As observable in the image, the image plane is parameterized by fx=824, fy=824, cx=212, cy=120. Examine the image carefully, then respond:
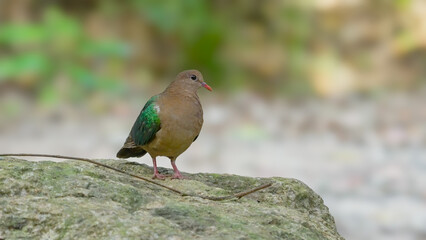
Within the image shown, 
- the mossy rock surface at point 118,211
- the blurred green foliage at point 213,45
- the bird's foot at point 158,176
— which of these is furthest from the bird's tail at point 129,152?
the blurred green foliage at point 213,45

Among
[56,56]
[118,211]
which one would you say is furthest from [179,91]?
[56,56]

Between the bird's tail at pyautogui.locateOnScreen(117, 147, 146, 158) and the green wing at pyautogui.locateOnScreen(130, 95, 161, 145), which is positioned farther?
the bird's tail at pyautogui.locateOnScreen(117, 147, 146, 158)

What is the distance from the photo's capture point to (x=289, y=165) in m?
8.44

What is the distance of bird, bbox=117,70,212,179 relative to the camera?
10.2 feet

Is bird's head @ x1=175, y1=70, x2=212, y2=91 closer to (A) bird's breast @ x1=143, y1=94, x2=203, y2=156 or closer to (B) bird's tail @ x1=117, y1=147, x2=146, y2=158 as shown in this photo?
(A) bird's breast @ x1=143, y1=94, x2=203, y2=156

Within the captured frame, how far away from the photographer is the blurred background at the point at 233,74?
9.07m

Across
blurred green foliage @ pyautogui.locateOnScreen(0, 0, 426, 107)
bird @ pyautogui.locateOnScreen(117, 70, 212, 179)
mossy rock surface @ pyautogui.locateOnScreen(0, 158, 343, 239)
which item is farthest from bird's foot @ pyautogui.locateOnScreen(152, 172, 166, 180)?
blurred green foliage @ pyautogui.locateOnScreen(0, 0, 426, 107)

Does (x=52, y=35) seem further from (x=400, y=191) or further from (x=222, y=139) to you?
(x=400, y=191)

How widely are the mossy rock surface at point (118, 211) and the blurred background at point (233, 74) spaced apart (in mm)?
6119

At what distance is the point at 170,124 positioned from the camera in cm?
312

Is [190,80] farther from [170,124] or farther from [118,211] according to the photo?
[118,211]

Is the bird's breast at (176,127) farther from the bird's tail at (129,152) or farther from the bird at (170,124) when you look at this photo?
the bird's tail at (129,152)

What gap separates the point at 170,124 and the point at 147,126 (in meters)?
0.10

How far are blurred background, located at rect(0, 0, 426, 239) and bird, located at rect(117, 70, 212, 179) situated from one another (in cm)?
528
